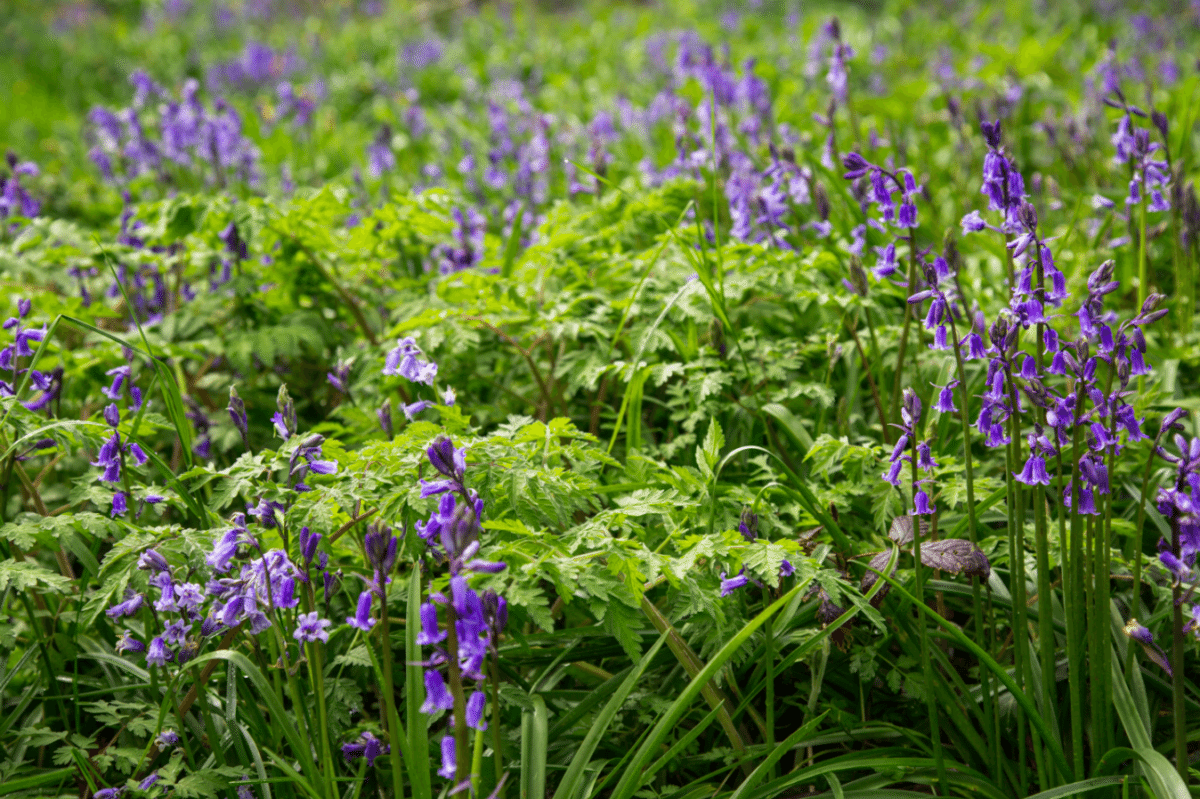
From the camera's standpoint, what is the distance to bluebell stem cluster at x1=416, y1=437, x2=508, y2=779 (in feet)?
4.87

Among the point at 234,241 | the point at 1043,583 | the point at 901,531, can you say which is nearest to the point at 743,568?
the point at 901,531

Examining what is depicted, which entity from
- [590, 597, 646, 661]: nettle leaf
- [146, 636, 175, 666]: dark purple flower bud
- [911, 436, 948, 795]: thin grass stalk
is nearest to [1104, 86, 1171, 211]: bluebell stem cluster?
[911, 436, 948, 795]: thin grass stalk

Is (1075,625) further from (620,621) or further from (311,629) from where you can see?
(311,629)

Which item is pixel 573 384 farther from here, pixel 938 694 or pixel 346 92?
pixel 346 92

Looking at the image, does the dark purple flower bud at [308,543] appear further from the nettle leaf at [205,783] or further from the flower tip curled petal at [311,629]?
the nettle leaf at [205,783]

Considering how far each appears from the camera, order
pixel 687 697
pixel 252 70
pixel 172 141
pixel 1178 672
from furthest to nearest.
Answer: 1. pixel 252 70
2. pixel 172 141
3. pixel 1178 672
4. pixel 687 697

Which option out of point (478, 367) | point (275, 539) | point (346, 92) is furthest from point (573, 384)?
point (346, 92)

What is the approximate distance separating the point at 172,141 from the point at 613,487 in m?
4.47

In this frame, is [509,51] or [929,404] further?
[509,51]

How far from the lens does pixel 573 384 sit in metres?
2.96

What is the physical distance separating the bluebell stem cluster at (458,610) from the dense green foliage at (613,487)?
0.6 inches

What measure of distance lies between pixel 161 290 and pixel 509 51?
6513mm

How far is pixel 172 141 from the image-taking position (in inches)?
222

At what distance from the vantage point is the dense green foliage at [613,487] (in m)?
1.98
